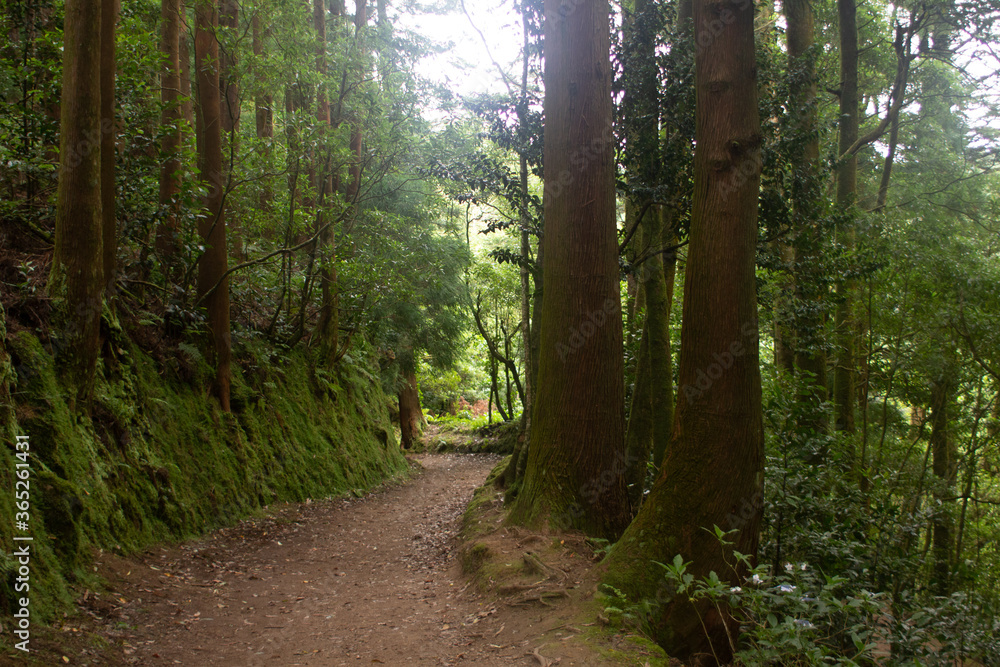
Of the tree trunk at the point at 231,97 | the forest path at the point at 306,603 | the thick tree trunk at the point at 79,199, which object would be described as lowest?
the forest path at the point at 306,603

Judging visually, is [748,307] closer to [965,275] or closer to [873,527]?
[873,527]

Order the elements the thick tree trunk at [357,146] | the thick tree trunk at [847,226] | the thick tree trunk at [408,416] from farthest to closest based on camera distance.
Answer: the thick tree trunk at [408,416] → the thick tree trunk at [357,146] → the thick tree trunk at [847,226]

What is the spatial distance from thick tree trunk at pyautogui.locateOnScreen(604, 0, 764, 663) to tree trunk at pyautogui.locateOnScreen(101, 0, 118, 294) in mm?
5863

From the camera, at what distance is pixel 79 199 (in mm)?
5309

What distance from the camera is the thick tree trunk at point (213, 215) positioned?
28.0 feet

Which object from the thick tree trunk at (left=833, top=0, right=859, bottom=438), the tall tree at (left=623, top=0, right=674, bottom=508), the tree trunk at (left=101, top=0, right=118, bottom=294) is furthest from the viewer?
the thick tree trunk at (left=833, top=0, right=859, bottom=438)

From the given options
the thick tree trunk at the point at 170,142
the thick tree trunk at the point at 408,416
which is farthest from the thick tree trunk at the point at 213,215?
the thick tree trunk at the point at 408,416

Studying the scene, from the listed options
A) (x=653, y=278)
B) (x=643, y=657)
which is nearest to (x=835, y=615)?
(x=643, y=657)

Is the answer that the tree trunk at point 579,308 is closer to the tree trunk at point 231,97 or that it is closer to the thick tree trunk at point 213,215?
the tree trunk at point 231,97

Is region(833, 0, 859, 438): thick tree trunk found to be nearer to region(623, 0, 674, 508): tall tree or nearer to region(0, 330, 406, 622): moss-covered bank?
region(623, 0, 674, 508): tall tree

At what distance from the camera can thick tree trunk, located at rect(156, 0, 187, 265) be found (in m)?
7.62

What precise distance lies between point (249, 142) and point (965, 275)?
11.1 metres

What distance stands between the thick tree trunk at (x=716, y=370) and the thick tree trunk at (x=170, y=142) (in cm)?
666

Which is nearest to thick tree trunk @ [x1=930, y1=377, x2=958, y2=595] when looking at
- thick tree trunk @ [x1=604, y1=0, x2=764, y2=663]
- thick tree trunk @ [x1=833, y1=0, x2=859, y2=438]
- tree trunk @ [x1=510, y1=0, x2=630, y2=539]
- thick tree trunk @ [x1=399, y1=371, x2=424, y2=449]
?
thick tree trunk @ [x1=833, y1=0, x2=859, y2=438]
